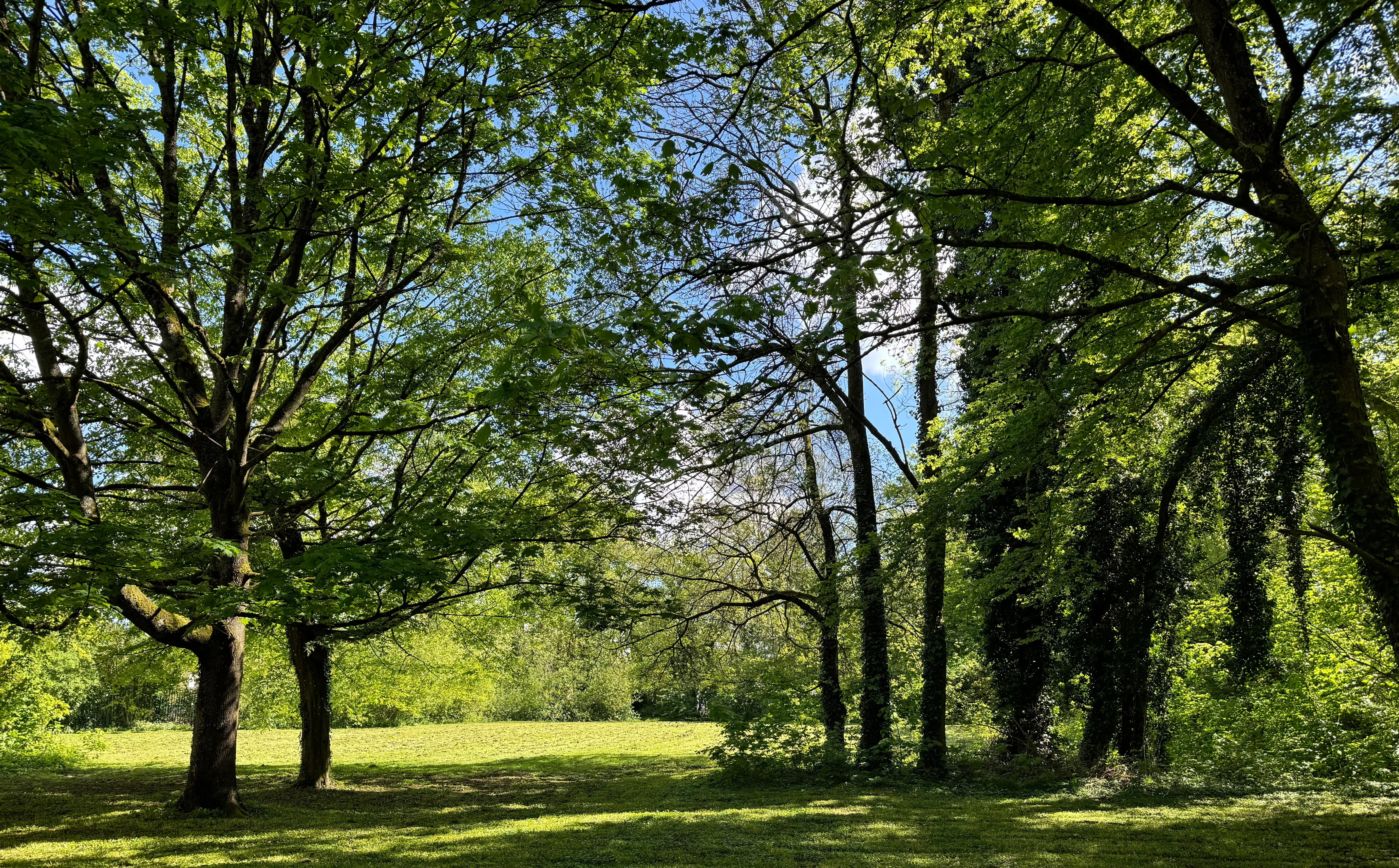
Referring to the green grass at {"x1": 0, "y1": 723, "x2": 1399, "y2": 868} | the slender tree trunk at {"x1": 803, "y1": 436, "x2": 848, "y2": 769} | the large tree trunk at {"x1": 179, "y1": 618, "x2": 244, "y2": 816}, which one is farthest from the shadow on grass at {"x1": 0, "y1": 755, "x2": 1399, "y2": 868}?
the slender tree trunk at {"x1": 803, "y1": 436, "x2": 848, "y2": 769}

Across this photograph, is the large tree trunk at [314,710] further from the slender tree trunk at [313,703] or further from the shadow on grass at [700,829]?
the shadow on grass at [700,829]

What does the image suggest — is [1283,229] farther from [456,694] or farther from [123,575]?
[456,694]

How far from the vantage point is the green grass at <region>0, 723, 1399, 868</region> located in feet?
22.3

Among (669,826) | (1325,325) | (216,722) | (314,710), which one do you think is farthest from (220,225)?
(1325,325)

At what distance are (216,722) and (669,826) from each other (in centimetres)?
588

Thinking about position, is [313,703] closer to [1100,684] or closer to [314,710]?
[314,710]

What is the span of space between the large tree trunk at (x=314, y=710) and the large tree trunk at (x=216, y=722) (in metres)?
3.22

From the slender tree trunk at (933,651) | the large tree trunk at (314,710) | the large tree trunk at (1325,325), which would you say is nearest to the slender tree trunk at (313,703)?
the large tree trunk at (314,710)

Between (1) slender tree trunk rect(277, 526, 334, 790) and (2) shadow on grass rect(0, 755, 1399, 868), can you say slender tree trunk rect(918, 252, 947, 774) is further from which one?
(1) slender tree trunk rect(277, 526, 334, 790)

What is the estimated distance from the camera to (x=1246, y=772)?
38.1 feet

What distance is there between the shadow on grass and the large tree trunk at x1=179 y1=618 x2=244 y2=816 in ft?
0.89

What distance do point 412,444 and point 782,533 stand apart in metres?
8.03

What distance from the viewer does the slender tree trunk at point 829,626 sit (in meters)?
12.9

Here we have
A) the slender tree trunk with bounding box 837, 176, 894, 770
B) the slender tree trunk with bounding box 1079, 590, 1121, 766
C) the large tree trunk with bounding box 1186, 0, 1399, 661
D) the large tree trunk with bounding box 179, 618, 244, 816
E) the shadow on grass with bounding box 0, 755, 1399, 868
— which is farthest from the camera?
the slender tree trunk with bounding box 837, 176, 894, 770
